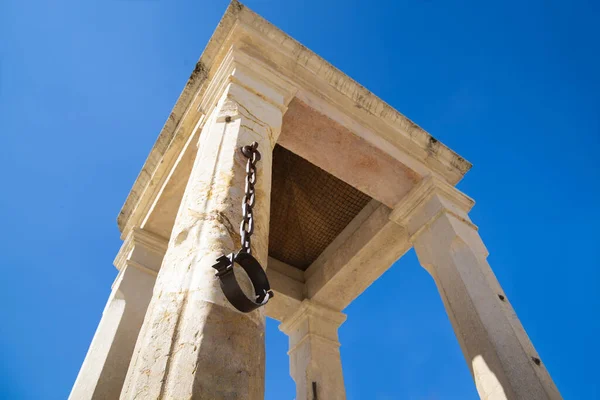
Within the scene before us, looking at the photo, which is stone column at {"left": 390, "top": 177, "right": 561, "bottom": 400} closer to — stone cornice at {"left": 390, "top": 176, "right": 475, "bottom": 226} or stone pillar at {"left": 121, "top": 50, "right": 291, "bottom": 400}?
stone cornice at {"left": 390, "top": 176, "right": 475, "bottom": 226}

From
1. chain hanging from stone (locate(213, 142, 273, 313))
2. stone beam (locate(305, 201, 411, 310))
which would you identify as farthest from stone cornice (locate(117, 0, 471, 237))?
chain hanging from stone (locate(213, 142, 273, 313))

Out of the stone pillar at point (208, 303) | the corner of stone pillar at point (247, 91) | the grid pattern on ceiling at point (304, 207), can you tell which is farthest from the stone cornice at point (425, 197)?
the stone pillar at point (208, 303)

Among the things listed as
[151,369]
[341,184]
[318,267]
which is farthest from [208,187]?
[318,267]

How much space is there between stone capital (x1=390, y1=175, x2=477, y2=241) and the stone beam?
2.07 ft

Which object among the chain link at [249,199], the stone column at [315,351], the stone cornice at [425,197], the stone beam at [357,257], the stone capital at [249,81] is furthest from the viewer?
the stone beam at [357,257]

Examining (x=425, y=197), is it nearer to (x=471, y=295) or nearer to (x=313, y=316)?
(x=471, y=295)

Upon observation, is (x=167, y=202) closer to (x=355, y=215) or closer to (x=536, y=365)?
(x=355, y=215)

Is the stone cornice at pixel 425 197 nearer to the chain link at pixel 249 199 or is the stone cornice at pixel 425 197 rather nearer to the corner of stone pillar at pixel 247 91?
the corner of stone pillar at pixel 247 91

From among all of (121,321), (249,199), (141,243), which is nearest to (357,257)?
(141,243)

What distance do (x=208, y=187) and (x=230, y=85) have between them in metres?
1.50

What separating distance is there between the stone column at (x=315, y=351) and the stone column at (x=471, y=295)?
231 centimetres

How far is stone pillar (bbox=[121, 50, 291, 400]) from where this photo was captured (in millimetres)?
1969

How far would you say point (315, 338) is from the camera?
6812 millimetres

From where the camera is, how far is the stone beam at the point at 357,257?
6.52 metres
